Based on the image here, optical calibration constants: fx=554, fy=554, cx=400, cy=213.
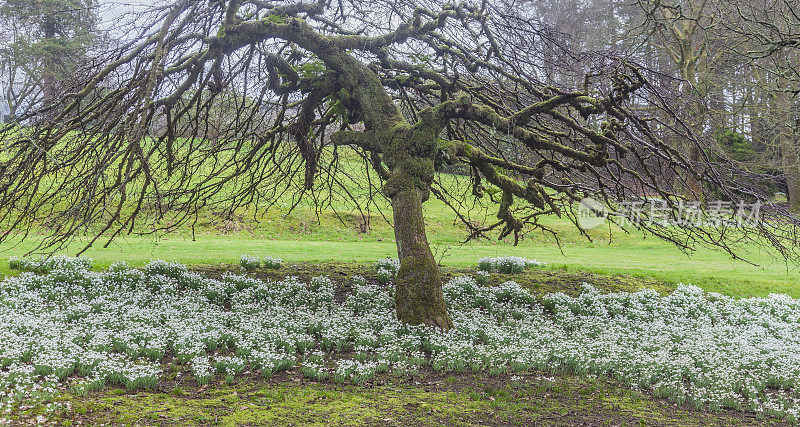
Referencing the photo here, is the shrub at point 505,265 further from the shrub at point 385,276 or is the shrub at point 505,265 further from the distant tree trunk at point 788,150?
the distant tree trunk at point 788,150

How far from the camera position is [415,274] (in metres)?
7.88

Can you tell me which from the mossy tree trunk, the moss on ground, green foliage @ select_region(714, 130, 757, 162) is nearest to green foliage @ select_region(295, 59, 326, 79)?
the mossy tree trunk

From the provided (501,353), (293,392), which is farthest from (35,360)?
(501,353)

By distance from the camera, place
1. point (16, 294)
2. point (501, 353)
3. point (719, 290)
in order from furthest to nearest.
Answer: point (719, 290) < point (16, 294) < point (501, 353)

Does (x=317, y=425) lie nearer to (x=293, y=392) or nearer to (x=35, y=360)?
(x=293, y=392)

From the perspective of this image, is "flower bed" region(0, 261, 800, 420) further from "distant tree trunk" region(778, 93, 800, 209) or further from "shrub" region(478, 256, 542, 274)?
"distant tree trunk" region(778, 93, 800, 209)

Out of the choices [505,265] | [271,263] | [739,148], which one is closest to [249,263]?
[271,263]

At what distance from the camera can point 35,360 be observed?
5.56 metres

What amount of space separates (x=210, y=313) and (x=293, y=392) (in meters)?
Answer: 3.34

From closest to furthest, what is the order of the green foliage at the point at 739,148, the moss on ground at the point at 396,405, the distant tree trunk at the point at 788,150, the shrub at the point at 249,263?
the moss on ground at the point at 396,405 → the shrub at the point at 249,263 → the distant tree trunk at the point at 788,150 → the green foliage at the point at 739,148

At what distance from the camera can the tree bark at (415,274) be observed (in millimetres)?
7906

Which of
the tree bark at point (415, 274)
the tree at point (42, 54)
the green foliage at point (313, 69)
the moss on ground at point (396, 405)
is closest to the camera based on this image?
the moss on ground at point (396, 405)

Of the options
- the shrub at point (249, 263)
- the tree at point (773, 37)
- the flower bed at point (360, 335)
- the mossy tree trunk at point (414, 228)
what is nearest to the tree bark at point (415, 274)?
the mossy tree trunk at point (414, 228)

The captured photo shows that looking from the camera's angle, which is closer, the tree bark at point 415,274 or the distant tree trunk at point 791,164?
the tree bark at point 415,274
